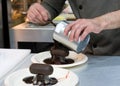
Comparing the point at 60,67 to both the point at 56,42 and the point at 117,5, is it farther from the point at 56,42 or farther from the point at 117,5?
the point at 117,5

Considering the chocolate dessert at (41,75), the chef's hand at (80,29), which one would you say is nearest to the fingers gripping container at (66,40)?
the chef's hand at (80,29)

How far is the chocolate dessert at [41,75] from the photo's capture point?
660mm

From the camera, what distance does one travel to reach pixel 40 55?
953 millimetres

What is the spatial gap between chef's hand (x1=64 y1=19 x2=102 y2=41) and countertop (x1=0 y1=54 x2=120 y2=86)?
11 cm

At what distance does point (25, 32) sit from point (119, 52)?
81cm

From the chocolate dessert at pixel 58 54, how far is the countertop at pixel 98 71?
46 millimetres

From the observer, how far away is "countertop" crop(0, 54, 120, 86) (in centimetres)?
74

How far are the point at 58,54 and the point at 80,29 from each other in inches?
4.2

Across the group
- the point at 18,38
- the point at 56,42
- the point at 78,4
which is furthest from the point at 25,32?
the point at 56,42

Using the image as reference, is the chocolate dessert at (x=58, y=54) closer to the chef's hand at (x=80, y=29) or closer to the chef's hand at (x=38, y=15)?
the chef's hand at (x=80, y=29)

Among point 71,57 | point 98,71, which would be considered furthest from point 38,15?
point 98,71

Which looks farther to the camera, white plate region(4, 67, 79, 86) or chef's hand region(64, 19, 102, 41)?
chef's hand region(64, 19, 102, 41)

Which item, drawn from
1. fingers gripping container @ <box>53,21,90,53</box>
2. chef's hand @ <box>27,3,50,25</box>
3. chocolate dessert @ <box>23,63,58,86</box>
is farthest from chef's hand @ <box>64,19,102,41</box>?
chef's hand @ <box>27,3,50,25</box>

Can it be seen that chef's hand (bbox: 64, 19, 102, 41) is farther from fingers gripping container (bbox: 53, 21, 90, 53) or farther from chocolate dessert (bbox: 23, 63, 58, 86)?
chocolate dessert (bbox: 23, 63, 58, 86)
